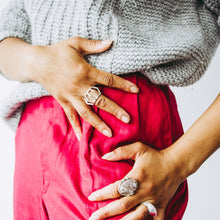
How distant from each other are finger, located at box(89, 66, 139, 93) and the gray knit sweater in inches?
0.8

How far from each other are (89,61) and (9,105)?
262mm

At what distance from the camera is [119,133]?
0.52 m

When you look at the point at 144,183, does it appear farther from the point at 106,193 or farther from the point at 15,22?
the point at 15,22

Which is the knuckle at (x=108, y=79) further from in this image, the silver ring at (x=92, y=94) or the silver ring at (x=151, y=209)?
the silver ring at (x=151, y=209)

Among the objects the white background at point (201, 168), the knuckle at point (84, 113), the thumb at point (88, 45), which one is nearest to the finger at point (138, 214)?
Answer: the knuckle at point (84, 113)

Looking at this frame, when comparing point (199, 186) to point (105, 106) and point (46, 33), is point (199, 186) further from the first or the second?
point (46, 33)

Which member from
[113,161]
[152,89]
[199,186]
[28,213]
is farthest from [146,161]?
[199,186]

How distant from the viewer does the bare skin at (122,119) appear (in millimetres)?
493

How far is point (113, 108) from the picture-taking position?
0.51 metres

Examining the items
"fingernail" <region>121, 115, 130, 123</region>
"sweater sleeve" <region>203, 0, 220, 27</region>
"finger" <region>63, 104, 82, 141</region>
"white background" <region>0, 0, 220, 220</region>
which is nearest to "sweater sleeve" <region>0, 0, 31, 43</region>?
"finger" <region>63, 104, 82, 141</region>

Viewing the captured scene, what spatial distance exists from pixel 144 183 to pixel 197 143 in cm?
15

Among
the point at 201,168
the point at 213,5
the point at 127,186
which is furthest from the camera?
the point at 201,168

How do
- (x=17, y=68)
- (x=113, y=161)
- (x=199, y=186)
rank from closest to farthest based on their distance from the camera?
(x=113, y=161), (x=17, y=68), (x=199, y=186)

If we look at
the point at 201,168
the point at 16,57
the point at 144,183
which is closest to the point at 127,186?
the point at 144,183
